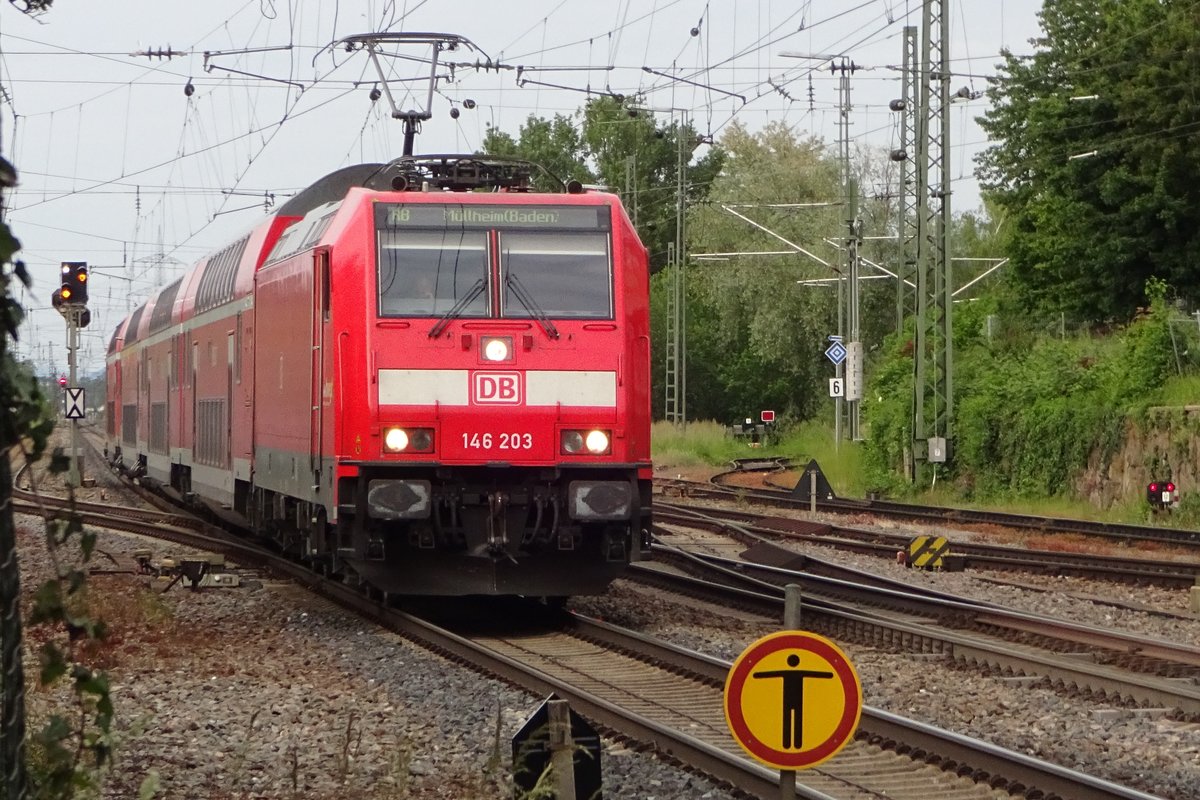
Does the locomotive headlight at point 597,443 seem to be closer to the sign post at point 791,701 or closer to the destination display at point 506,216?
the destination display at point 506,216

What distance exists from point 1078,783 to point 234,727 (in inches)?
181

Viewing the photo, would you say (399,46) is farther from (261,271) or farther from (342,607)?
(342,607)

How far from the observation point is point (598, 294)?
12.6 meters

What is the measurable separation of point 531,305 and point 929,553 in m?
7.47

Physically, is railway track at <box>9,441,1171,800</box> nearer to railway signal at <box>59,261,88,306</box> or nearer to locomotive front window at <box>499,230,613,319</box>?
locomotive front window at <box>499,230,613,319</box>

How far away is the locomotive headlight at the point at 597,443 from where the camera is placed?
12352mm

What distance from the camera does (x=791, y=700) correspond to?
18.4 feet

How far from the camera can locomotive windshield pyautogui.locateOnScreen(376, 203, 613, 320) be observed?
12477mm

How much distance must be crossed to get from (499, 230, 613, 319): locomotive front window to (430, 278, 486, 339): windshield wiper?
18 cm

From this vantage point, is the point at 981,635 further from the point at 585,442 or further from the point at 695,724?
the point at 695,724

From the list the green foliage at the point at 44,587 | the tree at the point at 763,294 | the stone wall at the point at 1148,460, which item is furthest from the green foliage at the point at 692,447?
the green foliage at the point at 44,587

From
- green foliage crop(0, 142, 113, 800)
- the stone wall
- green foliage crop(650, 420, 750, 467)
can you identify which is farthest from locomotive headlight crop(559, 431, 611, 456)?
green foliage crop(650, 420, 750, 467)

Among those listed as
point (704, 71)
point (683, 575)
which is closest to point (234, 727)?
point (683, 575)

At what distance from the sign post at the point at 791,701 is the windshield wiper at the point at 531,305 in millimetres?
7006
